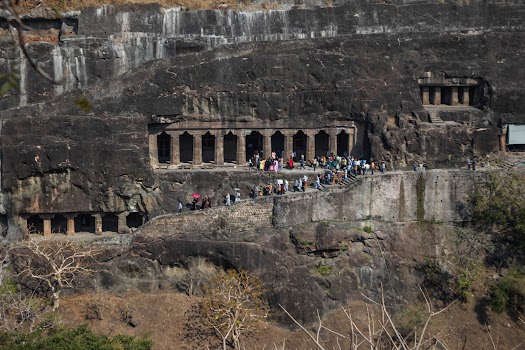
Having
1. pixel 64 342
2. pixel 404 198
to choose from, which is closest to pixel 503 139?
pixel 404 198

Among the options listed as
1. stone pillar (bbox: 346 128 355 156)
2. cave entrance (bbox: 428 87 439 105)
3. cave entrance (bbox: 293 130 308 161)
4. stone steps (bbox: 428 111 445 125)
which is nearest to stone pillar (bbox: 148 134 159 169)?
cave entrance (bbox: 293 130 308 161)

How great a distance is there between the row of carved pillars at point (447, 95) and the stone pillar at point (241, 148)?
927cm

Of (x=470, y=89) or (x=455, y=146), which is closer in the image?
(x=455, y=146)

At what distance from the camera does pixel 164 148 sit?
36.1 metres

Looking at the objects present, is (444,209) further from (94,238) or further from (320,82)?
(94,238)

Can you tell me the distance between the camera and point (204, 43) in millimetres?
35188

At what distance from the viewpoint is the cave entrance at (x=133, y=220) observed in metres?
33.3

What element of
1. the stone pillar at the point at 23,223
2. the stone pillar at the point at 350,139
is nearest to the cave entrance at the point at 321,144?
the stone pillar at the point at 350,139

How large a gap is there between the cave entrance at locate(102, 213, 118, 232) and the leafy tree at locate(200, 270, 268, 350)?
261 inches

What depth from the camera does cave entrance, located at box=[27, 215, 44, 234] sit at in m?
31.7

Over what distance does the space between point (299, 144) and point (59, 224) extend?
40.3 feet

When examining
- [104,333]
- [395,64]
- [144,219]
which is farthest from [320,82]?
[104,333]

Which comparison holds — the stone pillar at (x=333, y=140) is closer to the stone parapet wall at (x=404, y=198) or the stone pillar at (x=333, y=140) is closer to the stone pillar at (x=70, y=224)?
the stone parapet wall at (x=404, y=198)

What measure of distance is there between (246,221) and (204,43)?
1007 centimetres
